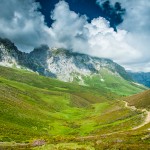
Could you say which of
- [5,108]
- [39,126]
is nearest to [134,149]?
[39,126]

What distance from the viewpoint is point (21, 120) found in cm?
11862

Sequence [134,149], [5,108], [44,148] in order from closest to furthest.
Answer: [134,149] → [44,148] → [5,108]

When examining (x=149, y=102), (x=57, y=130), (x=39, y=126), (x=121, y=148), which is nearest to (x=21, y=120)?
(x=39, y=126)

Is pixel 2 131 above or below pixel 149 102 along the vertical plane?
below

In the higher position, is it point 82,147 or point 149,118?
point 149,118

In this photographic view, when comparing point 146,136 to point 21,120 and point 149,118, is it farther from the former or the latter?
point 21,120

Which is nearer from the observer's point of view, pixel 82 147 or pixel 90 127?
pixel 82 147

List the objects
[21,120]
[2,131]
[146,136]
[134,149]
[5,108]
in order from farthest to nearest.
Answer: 1. [5,108]
2. [21,120]
3. [2,131]
4. [146,136]
5. [134,149]

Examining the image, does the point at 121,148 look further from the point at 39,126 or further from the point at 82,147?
the point at 39,126

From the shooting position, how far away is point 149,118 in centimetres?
10862

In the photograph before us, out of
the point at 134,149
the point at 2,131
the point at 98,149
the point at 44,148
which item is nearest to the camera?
the point at 134,149

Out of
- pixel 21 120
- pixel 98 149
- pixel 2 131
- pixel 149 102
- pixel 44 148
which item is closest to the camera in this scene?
pixel 98 149

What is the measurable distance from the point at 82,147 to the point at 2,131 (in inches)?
1361

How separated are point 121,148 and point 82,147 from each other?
7.73 m
